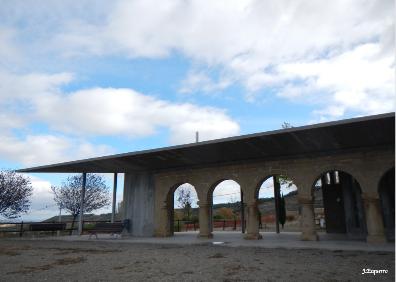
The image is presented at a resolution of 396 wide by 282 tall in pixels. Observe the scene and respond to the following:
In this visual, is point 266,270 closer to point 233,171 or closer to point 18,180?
point 233,171

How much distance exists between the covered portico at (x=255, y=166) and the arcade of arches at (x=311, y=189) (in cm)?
3

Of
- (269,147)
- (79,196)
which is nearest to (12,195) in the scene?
(79,196)

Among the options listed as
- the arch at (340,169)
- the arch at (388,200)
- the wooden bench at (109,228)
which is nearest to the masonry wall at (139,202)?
the wooden bench at (109,228)

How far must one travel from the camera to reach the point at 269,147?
11961 millimetres

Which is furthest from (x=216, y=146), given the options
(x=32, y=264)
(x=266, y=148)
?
(x=32, y=264)

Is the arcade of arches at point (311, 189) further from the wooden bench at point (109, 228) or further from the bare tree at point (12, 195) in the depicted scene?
the bare tree at point (12, 195)

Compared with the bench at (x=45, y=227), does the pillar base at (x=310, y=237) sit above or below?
below

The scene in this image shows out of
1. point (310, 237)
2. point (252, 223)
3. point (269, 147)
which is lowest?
point (310, 237)

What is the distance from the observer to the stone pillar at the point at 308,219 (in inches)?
486

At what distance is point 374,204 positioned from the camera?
11.4 metres

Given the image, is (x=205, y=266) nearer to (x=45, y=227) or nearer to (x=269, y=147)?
(x=269, y=147)

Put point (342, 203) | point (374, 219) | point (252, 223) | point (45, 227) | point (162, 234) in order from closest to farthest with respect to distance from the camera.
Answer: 1. point (374, 219)
2. point (252, 223)
3. point (162, 234)
4. point (342, 203)
5. point (45, 227)

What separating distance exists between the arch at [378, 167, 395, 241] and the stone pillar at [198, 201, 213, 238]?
22.8 feet

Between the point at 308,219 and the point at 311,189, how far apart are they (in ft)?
3.62
